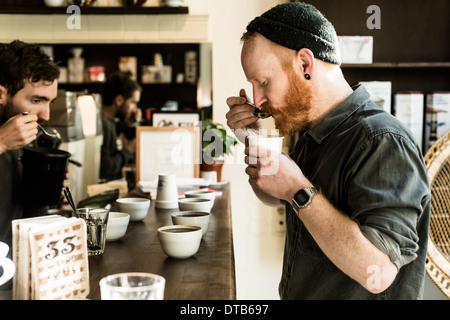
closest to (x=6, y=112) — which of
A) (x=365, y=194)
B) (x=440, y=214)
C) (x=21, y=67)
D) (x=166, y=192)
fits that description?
(x=21, y=67)

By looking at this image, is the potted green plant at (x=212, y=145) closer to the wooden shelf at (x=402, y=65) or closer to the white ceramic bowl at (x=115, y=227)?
the wooden shelf at (x=402, y=65)

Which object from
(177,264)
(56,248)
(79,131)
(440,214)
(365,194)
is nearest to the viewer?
(56,248)

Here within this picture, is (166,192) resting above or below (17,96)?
below

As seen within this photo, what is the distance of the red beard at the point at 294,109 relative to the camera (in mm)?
1370

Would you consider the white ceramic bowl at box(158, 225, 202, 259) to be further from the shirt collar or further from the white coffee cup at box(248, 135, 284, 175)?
the shirt collar

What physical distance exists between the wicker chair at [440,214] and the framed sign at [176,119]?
1329 millimetres

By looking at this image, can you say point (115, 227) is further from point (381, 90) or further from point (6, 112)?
point (381, 90)

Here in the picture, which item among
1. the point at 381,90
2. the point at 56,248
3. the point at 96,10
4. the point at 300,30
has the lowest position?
the point at 56,248

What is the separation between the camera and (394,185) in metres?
1.12

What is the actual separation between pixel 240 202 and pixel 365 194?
2.28 meters

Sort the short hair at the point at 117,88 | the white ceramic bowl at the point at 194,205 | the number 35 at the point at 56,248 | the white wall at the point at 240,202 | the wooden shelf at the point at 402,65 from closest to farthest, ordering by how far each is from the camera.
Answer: the number 35 at the point at 56,248, the white ceramic bowl at the point at 194,205, the wooden shelf at the point at 402,65, the white wall at the point at 240,202, the short hair at the point at 117,88

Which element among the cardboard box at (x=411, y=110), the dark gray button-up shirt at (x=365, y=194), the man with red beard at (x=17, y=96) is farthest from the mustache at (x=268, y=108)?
the cardboard box at (x=411, y=110)

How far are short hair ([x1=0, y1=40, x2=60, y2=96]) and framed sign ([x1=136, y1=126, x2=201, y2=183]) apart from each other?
0.64 metres

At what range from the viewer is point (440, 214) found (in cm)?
273
